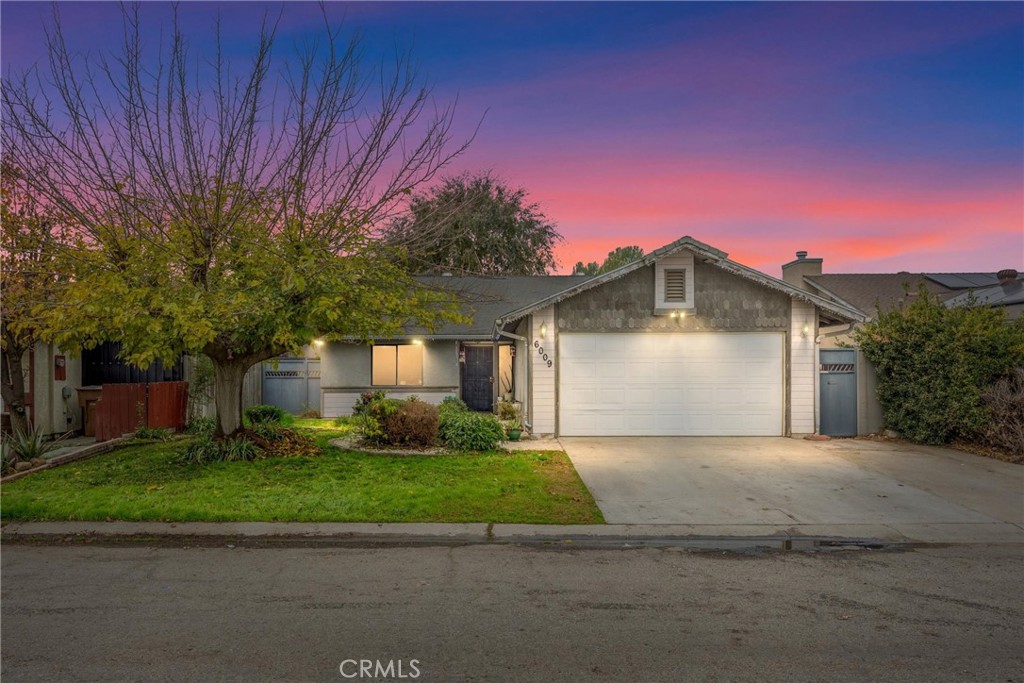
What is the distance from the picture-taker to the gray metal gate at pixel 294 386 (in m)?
17.7

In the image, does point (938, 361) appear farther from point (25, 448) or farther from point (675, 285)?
point (25, 448)

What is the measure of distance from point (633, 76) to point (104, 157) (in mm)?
11311

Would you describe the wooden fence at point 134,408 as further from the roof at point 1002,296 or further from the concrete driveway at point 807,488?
the roof at point 1002,296

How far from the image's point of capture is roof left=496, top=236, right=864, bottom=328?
40.8ft

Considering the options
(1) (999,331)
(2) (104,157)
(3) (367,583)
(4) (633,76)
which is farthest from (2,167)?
(1) (999,331)

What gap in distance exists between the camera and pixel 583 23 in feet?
38.8

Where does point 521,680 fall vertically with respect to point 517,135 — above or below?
below

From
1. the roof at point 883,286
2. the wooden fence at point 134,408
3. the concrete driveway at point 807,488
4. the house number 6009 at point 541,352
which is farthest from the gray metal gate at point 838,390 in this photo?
the wooden fence at point 134,408

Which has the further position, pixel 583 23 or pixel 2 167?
pixel 583 23

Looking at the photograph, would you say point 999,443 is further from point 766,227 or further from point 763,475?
point 766,227

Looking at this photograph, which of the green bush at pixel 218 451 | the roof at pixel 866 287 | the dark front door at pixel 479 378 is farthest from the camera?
the roof at pixel 866 287

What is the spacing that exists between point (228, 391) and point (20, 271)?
402 centimetres

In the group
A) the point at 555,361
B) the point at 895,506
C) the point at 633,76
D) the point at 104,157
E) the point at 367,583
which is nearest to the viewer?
the point at 367,583

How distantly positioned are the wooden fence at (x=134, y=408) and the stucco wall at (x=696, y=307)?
29.4 ft
